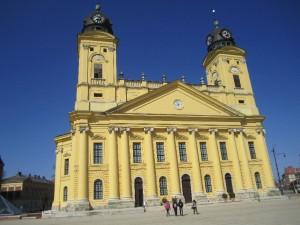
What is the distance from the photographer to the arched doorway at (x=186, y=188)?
1172 inches

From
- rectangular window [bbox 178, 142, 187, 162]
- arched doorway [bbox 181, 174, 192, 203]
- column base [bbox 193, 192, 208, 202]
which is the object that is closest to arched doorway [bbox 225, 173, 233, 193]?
column base [bbox 193, 192, 208, 202]

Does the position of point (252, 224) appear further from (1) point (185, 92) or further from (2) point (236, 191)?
(1) point (185, 92)

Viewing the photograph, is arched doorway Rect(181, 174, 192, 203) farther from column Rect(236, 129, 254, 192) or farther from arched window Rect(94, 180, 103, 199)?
arched window Rect(94, 180, 103, 199)

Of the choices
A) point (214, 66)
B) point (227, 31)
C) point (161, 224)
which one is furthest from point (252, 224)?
point (227, 31)

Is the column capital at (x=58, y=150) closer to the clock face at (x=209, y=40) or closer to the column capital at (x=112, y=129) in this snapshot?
the column capital at (x=112, y=129)

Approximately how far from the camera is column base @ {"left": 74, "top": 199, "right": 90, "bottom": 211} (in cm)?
2527

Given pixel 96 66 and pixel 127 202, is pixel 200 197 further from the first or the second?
pixel 96 66

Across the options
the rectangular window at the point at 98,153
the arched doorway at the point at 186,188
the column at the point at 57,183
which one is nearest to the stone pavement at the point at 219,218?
the arched doorway at the point at 186,188

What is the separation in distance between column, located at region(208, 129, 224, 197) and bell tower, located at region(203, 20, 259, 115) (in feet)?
22.4

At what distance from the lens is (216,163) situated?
104ft

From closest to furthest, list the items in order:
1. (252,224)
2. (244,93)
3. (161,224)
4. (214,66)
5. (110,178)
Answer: (252,224) → (161,224) → (110,178) → (244,93) → (214,66)

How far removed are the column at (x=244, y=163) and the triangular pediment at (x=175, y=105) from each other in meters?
3.11

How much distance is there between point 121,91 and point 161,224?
21.7 meters

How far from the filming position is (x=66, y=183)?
30750 millimetres
